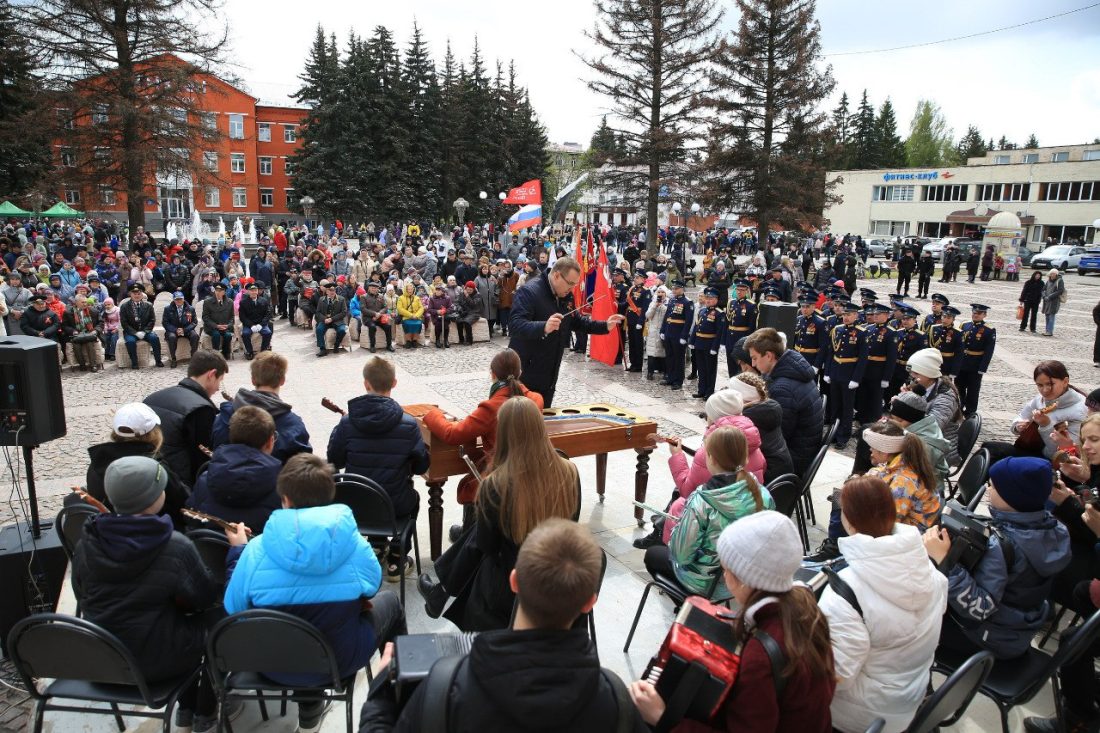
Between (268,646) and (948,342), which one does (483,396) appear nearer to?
(948,342)

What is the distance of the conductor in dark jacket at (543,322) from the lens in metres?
6.09

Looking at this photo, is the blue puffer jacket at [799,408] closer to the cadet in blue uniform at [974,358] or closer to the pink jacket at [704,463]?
the pink jacket at [704,463]

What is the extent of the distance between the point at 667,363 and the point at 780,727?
1019 cm

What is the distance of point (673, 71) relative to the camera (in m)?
31.7

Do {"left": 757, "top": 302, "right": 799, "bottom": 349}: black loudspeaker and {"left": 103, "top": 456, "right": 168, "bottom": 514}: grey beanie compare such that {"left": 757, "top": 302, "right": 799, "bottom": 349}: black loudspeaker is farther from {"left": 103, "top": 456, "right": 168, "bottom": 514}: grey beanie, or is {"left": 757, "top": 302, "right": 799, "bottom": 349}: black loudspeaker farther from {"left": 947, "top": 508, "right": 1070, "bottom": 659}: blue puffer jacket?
{"left": 103, "top": 456, "right": 168, "bottom": 514}: grey beanie

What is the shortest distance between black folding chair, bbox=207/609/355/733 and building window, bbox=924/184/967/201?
67.8 meters

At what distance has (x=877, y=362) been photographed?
9594 millimetres

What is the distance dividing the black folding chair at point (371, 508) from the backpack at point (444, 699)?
2664 millimetres

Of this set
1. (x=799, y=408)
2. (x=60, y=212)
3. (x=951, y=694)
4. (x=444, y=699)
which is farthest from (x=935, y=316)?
(x=60, y=212)

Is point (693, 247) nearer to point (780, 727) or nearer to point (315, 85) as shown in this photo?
point (315, 85)

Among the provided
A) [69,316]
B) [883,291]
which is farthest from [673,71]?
[69,316]

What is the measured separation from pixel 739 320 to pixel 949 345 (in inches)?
128

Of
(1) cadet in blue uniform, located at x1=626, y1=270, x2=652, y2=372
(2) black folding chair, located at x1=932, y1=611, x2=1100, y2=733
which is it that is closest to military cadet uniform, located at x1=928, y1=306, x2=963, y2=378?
(1) cadet in blue uniform, located at x1=626, y1=270, x2=652, y2=372

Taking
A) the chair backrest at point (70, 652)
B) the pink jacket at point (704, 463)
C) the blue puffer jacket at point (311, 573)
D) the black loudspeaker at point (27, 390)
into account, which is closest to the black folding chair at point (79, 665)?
the chair backrest at point (70, 652)
